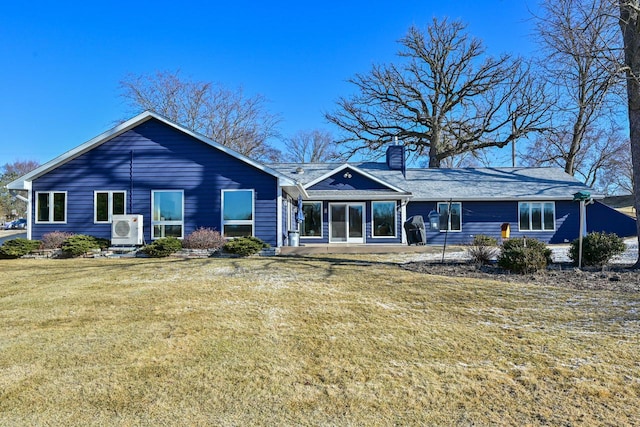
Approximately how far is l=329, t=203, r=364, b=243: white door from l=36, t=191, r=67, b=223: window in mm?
10436

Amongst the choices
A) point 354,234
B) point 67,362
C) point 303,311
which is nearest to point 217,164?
point 354,234

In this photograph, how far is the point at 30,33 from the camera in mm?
16312

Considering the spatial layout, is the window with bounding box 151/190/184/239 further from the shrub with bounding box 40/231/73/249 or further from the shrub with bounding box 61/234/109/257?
the shrub with bounding box 40/231/73/249

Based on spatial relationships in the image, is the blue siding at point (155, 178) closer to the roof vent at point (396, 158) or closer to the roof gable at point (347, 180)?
the roof gable at point (347, 180)

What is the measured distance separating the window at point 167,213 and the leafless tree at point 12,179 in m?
56.3

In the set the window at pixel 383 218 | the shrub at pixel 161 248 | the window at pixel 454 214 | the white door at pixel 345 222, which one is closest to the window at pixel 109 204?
the shrub at pixel 161 248

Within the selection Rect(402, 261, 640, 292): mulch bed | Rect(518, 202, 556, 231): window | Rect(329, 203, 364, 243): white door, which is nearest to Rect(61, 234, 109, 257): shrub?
Rect(329, 203, 364, 243): white door

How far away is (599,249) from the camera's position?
28.5ft

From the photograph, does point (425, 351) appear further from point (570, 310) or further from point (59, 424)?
point (59, 424)

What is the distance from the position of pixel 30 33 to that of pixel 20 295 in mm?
14609

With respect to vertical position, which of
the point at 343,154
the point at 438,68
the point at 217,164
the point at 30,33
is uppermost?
the point at 438,68

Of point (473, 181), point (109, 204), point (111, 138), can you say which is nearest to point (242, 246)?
point (109, 204)

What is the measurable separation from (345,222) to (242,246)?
716 centimetres

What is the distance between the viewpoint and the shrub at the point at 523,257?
796cm
